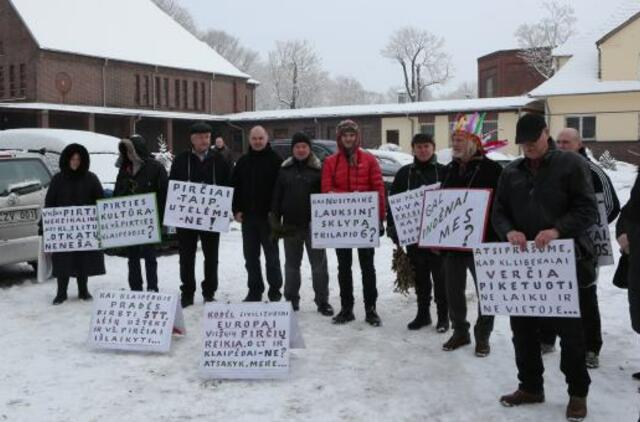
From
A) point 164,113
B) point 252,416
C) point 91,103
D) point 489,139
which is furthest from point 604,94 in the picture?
point 252,416

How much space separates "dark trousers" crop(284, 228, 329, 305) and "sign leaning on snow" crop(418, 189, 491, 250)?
5.16 feet

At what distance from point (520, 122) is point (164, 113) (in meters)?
36.9

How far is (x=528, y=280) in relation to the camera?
4.89 meters

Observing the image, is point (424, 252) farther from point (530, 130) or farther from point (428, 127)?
point (428, 127)

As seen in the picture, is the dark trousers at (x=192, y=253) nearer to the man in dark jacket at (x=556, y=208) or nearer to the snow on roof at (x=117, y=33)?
the man in dark jacket at (x=556, y=208)

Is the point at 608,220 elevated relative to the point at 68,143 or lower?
lower

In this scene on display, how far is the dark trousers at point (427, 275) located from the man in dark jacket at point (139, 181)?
284cm

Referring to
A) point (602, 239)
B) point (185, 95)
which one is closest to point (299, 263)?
point (602, 239)

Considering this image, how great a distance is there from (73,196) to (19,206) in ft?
4.79

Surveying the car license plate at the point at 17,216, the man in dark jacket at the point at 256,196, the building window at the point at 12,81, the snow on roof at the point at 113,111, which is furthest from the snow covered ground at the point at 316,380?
the building window at the point at 12,81

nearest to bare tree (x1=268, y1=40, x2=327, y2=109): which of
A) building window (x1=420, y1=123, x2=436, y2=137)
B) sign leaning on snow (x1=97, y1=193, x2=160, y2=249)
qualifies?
building window (x1=420, y1=123, x2=436, y2=137)

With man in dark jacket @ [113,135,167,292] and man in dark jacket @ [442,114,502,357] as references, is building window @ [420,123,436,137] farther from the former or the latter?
man in dark jacket @ [442,114,502,357]

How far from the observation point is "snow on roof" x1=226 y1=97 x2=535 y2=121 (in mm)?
34031

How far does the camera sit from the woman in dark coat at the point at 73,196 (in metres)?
8.12
